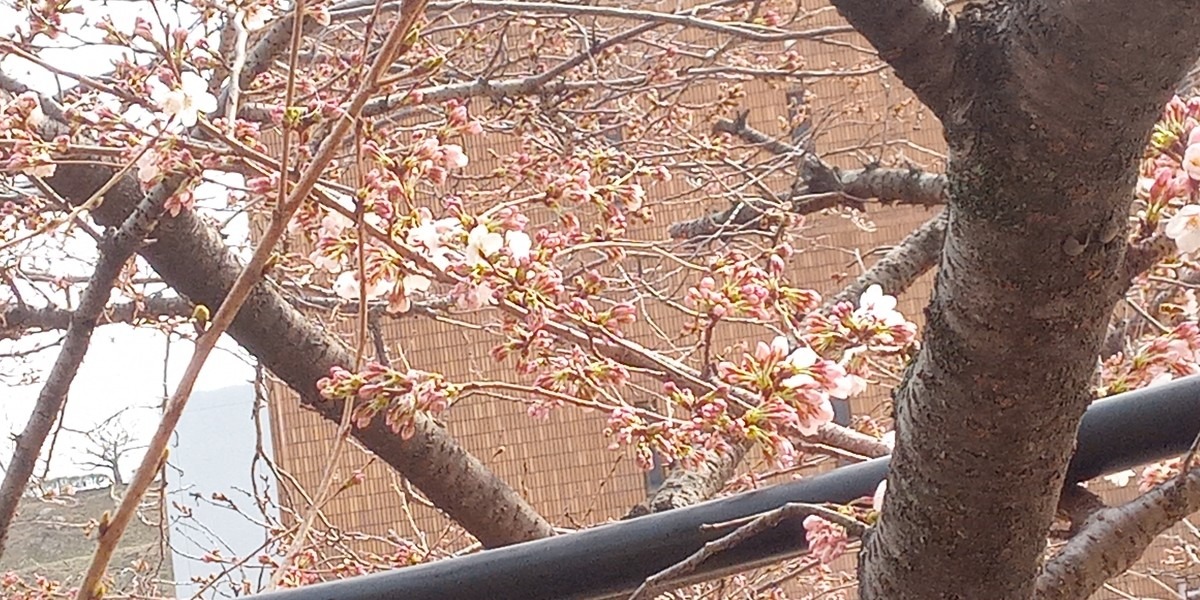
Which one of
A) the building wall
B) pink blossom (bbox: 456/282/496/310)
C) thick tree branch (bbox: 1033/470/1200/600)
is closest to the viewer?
thick tree branch (bbox: 1033/470/1200/600)

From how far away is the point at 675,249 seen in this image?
127 centimetres

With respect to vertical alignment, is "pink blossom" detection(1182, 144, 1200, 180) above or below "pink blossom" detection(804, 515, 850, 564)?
above

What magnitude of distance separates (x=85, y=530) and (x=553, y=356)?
0.79 meters

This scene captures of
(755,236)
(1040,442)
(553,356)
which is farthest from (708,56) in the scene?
(1040,442)

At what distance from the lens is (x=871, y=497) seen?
0.49 m

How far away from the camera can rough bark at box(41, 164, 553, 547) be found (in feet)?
2.92

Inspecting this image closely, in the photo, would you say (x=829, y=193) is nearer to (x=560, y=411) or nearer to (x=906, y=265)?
(x=906, y=265)

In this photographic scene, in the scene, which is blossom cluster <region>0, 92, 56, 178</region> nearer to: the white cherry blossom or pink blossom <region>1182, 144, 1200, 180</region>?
the white cherry blossom

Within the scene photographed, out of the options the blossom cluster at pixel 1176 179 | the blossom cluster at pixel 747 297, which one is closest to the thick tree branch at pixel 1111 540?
the blossom cluster at pixel 1176 179

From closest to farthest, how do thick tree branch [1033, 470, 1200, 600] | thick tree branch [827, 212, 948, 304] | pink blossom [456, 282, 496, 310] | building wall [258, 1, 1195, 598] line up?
thick tree branch [1033, 470, 1200, 600]
pink blossom [456, 282, 496, 310]
thick tree branch [827, 212, 948, 304]
building wall [258, 1, 1195, 598]

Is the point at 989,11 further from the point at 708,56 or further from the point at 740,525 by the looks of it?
the point at 708,56

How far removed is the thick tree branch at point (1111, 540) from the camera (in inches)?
15.9

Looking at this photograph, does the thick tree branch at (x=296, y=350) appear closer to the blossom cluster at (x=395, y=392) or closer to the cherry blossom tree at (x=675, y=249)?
the cherry blossom tree at (x=675, y=249)

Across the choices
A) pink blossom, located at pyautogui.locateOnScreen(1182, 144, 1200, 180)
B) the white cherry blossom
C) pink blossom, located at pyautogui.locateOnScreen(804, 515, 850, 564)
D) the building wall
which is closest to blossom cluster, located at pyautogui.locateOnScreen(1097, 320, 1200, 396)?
pink blossom, located at pyautogui.locateOnScreen(1182, 144, 1200, 180)
